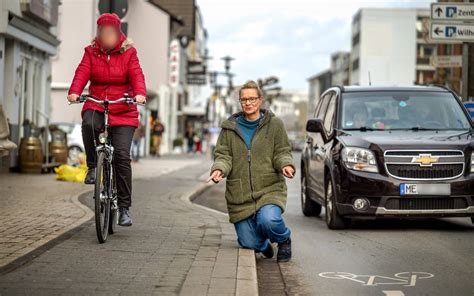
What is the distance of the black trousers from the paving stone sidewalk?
509 millimetres

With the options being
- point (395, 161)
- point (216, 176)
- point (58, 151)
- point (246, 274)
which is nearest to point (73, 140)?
point (58, 151)

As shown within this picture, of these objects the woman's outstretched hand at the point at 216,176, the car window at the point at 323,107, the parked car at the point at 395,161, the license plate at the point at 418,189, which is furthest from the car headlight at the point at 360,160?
the woman's outstretched hand at the point at 216,176

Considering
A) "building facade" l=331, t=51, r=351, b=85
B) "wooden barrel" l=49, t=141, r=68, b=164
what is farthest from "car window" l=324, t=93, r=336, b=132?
"building facade" l=331, t=51, r=351, b=85

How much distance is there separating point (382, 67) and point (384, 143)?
411 feet

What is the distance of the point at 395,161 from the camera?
35.5 ft

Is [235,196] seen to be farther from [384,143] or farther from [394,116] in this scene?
[394,116]

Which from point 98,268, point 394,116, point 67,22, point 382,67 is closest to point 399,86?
point 394,116

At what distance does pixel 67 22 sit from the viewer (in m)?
44.4

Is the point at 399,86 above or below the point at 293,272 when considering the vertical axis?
above

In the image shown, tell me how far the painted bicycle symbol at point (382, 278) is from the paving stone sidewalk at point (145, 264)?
2.35 ft

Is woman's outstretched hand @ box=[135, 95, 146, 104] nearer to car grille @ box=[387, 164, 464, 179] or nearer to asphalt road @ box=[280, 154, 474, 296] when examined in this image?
asphalt road @ box=[280, 154, 474, 296]

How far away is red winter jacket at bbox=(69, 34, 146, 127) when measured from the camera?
8695mm

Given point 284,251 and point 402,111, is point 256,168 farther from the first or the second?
point 402,111

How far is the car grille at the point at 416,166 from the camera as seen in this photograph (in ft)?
35.4
